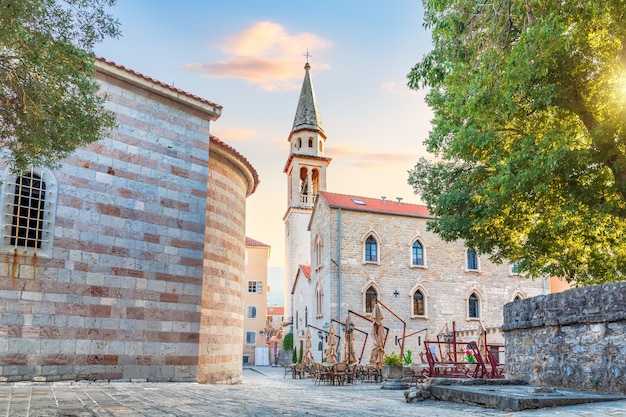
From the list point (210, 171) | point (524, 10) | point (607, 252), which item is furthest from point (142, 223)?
point (607, 252)

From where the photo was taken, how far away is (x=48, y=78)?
319 inches

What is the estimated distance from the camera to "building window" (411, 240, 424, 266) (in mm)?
32656

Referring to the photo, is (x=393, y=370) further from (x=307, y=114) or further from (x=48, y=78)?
(x=307, y=114)

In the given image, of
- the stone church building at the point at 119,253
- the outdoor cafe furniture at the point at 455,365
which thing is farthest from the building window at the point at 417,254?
the stone church building at the point at 119,253

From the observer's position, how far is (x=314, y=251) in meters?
34.8

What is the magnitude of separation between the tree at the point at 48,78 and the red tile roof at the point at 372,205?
2317cm

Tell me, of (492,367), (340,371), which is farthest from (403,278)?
(492,367)

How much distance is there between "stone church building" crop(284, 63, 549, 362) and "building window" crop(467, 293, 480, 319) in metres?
0.06

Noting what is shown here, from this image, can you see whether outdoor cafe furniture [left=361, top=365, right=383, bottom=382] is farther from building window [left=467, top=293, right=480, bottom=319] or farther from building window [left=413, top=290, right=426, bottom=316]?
building window [left=467, top=293, right=480, bottom=319]

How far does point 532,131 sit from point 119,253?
10.5 m

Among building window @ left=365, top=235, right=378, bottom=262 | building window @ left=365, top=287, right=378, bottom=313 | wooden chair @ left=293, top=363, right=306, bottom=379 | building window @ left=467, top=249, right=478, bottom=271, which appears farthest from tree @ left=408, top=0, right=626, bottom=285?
building window @ left=467, top=249, right=478, bottom=271

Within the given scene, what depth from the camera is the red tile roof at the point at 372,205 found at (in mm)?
32188

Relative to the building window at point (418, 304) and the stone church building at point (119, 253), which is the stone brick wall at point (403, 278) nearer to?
the building window at point (418, 304)

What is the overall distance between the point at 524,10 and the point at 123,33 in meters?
6.73
